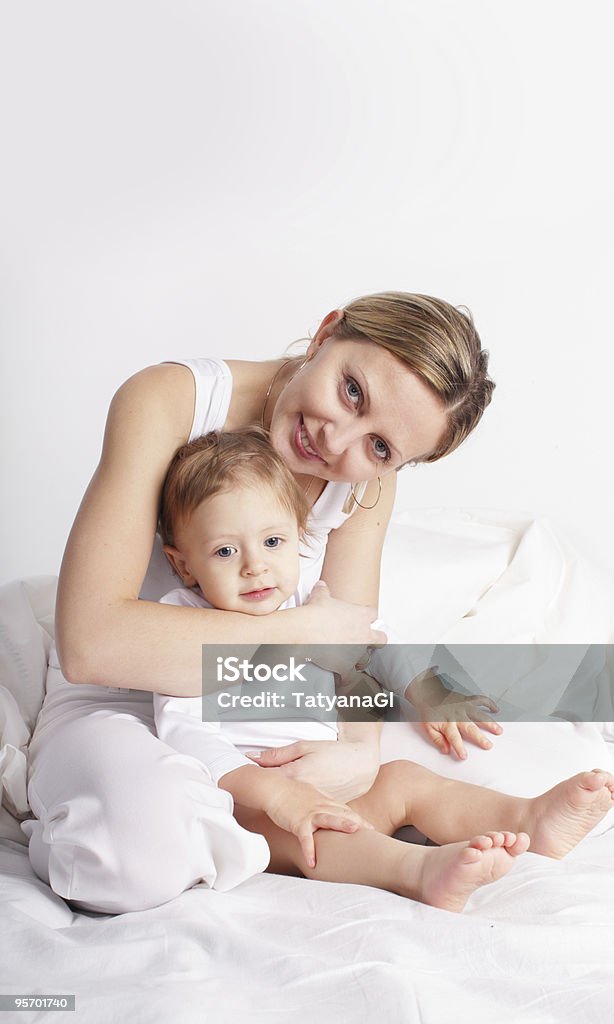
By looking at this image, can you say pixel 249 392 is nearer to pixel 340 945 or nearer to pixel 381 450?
pixel 381 450

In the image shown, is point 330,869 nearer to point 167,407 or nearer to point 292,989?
point 292,989

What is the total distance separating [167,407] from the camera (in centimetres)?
141

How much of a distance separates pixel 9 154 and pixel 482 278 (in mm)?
1093

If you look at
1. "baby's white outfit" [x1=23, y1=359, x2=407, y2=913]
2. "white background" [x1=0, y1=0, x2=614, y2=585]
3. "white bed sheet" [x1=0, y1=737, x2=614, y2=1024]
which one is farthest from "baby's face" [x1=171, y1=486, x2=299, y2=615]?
"white background" [x1=0, y1=0, x2=614, y2=585]

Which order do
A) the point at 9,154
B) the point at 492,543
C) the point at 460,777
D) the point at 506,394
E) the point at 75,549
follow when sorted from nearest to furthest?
the point at 75,549 → the point at 460,777 → the point at 492,543 → the point at 9,154 → the point at 506,394

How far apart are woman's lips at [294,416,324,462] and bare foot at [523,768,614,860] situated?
20.0 inches

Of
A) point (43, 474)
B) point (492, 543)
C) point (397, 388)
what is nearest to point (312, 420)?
point (397, 388)

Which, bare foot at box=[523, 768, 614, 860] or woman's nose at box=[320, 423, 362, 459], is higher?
woman's nose at box=[320, 423, 362, 459]

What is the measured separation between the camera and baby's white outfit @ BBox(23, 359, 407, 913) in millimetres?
1115

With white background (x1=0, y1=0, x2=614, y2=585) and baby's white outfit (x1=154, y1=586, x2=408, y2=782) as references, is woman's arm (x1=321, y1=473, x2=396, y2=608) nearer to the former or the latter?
baby's white outfit (x1=154, y1=586, x2=408, y2=782)

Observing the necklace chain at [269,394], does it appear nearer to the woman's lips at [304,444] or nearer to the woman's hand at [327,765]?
the woman's lips at [304,444]

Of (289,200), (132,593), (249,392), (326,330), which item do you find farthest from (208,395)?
(289,200)

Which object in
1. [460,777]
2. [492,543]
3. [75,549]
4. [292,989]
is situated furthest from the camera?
[492,543]

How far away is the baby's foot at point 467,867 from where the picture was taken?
1091 millimetres
